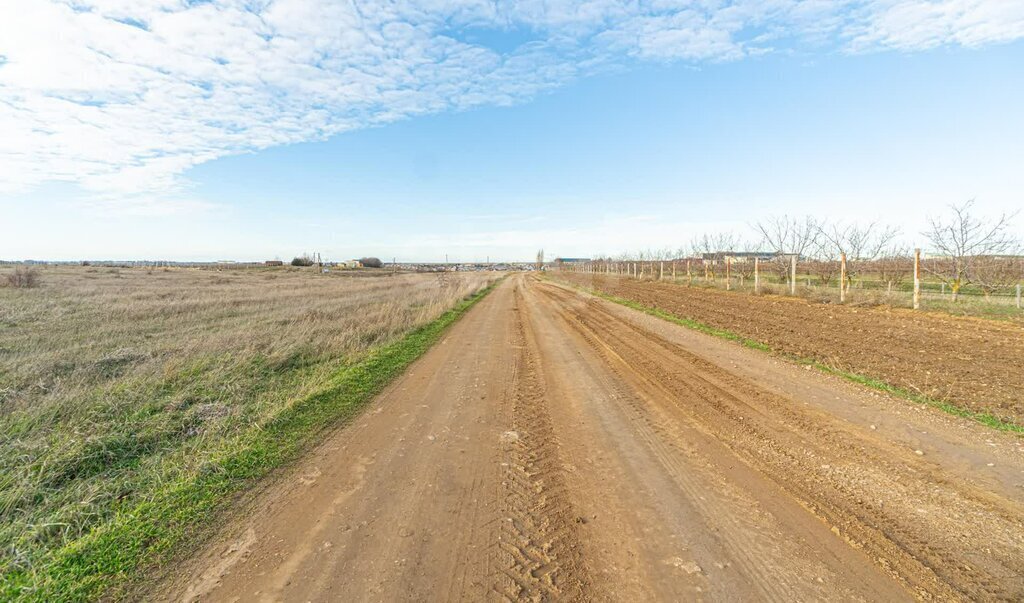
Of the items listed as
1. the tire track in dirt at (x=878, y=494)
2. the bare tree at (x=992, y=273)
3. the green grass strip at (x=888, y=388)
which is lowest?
the tire track in dirt at (x=878, y=494)

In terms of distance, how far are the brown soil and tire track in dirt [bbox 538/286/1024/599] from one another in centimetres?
295

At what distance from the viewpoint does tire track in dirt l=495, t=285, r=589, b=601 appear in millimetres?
2699

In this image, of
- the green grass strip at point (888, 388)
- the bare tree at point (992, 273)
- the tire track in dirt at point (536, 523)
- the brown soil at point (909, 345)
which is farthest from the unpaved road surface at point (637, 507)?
the bare tree at point (992, 273)

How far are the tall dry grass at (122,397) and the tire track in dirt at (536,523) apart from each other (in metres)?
3.43

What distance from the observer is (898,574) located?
2.77 m

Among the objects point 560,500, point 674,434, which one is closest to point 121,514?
point 560,500

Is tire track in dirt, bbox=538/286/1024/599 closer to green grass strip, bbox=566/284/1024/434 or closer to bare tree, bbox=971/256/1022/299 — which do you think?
green grass strip, bbox=566/284/1024/434

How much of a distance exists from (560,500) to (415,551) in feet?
4.49

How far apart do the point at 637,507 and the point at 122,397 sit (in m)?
7.81

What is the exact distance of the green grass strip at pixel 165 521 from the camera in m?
2.75

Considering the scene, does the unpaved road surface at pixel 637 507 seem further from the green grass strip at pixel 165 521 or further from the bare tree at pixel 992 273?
the bare tree at pixel 992 273

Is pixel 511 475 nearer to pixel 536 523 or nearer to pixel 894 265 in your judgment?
pixel 536 523

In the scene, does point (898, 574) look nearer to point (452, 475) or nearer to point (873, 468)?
point (873, 468)

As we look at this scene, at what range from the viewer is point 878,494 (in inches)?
151
